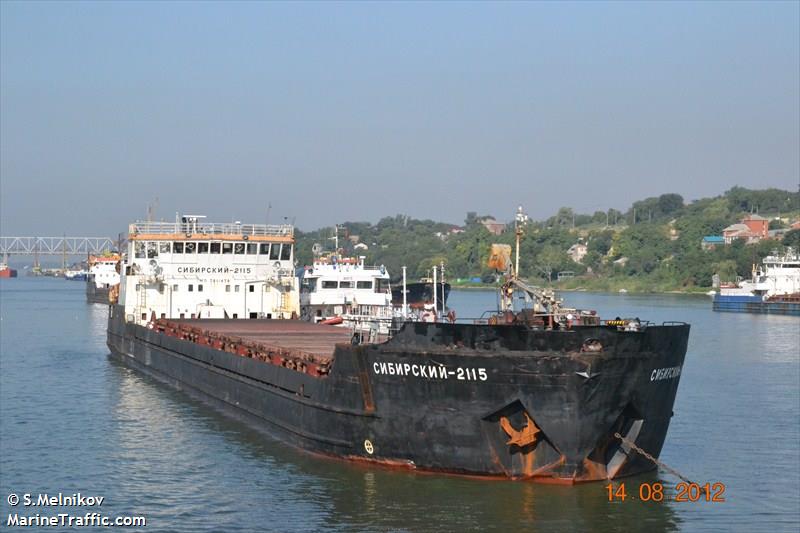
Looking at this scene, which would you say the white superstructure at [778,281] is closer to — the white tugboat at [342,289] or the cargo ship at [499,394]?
the white tugboat at [342,289]

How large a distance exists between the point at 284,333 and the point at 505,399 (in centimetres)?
1581

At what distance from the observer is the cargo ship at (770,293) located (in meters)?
91.4

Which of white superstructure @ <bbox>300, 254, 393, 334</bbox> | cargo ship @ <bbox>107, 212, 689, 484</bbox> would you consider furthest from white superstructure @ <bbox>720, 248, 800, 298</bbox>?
cargo ship @ <bbox>107, 212, 689, 484</bbox>

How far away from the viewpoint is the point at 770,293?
3868 inches

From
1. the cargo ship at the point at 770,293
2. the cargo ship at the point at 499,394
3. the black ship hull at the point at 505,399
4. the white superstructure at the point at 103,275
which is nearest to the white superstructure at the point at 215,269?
the cargo ship at the point at 499,394

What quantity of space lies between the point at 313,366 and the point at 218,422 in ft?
20.1

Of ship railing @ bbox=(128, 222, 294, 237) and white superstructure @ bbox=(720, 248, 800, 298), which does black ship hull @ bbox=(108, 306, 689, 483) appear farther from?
white superstructure @ bbox=(720, 248, 800, 298)

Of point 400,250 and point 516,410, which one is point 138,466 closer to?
point 516,410

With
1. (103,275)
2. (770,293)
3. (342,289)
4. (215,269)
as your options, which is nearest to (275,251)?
(215,269)

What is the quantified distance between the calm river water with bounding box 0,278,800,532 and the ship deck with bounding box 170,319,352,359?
2.49 m

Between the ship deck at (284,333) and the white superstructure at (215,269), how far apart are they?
1657 millimetres

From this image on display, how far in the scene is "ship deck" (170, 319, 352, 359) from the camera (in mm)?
30188

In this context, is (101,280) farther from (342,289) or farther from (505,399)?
(505,399)

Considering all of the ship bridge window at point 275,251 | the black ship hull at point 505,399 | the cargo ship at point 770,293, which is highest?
the ship bridge window at point 275,251
